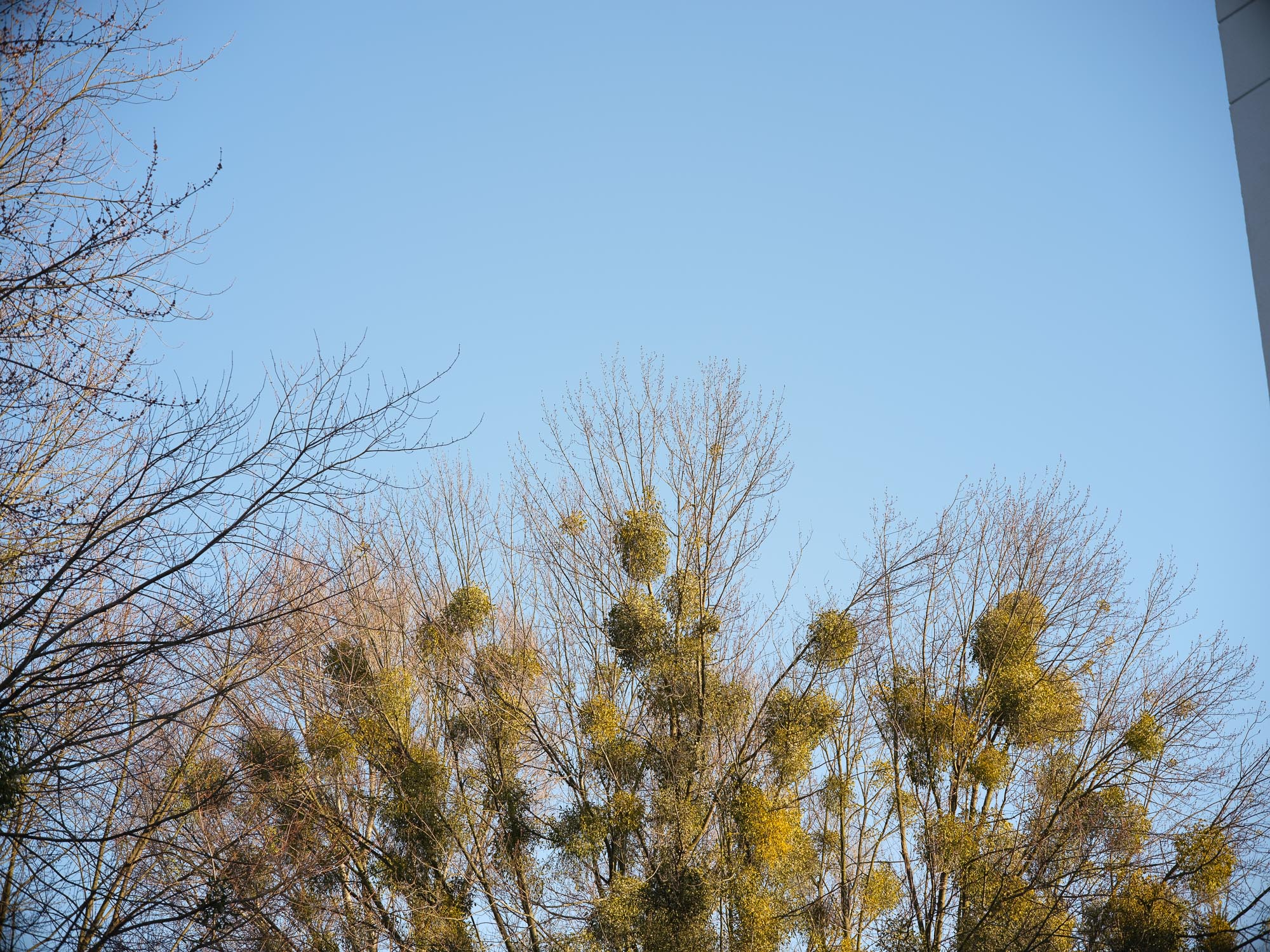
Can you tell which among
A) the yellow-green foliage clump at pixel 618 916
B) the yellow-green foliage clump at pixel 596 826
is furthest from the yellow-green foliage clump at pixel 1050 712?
the yellow-green foliage clump at pixel 618 916

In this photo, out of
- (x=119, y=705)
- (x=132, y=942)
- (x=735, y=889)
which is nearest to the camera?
(x=119, y=705)

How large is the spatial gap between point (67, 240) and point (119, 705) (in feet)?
6.23

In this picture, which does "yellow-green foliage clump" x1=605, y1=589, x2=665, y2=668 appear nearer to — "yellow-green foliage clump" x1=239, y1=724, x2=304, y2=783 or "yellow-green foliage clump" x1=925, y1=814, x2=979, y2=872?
"yellow-green foliage clump" x1=239, y1=724, x2=304, y2=783

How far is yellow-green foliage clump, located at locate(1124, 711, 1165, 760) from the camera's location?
33.0 ft

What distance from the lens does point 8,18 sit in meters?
4.28

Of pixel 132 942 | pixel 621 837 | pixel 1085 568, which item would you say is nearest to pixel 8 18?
pixel 132 942

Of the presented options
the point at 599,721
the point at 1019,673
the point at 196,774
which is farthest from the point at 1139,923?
the point at 196,774

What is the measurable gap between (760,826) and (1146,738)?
3.85 m

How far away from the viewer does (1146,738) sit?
33.0ft

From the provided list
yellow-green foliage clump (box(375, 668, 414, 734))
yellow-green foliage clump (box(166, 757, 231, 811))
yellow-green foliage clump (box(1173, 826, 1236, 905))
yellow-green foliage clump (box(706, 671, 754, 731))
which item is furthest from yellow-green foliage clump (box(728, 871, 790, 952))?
yellow-green foliage clump (box(166, 757, 231, 811))

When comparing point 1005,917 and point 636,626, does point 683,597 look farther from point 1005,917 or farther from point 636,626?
point 1005,917

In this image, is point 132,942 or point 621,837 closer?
point 132,942

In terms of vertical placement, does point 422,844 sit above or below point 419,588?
below

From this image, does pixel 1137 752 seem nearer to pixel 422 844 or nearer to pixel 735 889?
pixel 735 889
